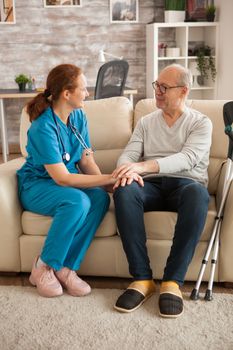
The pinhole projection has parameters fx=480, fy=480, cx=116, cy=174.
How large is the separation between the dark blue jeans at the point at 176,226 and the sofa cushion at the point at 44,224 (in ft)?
0.43

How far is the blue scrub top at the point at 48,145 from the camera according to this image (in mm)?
2258

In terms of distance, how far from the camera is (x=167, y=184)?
94.7 inches

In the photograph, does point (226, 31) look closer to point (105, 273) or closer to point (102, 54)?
point (102, 54)

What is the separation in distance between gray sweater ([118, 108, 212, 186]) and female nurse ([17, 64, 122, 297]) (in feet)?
1.01

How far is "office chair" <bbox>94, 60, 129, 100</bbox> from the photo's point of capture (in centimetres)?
456

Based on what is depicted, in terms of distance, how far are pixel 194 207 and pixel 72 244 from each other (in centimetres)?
60

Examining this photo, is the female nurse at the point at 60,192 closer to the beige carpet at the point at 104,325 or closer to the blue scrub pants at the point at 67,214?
the blue scrub pants at the point at 67,214

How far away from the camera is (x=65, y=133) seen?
2.39 metres

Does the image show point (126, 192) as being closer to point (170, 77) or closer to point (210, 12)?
point (170, 77)

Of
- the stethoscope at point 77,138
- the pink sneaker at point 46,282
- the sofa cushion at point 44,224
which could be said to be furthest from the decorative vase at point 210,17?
the pink sneaker at point 46,282

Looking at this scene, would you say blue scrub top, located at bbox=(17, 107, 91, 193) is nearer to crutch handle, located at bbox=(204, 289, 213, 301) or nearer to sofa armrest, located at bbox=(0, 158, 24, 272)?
sofa armrest, located at bbox=(0, 158, 24, 272)

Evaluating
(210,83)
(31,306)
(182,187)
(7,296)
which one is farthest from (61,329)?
(210,83)

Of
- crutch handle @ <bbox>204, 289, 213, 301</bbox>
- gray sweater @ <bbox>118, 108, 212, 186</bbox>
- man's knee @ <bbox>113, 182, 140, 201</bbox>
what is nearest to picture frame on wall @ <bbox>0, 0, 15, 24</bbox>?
gray sweater @ <bbox>118, 108, 212, 186</bbox>

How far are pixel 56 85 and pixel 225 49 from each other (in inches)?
128
